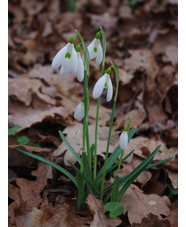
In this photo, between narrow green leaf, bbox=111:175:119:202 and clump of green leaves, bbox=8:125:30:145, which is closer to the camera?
narrow green leaf, bbox=111:175:119:202

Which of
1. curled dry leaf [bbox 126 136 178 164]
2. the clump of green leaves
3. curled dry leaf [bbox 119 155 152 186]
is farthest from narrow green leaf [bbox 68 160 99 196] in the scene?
the clump of green leaves

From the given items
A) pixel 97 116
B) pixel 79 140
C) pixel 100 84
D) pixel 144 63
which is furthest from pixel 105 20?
pixel 100 84

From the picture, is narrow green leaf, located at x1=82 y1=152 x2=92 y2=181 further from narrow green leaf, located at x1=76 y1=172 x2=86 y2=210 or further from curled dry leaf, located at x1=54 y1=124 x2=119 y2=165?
curled dry leaf, located at x1=54 y1=124 x2=119 y2=165

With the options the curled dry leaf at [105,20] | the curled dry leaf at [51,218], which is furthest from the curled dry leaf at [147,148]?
the curled dry leaf at [105,20]

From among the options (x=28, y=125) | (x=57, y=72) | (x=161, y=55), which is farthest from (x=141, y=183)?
(x=161, y=55)

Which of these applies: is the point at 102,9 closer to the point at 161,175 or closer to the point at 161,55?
the point at 161,55
